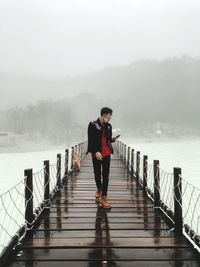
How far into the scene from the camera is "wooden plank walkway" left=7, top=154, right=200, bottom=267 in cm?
431

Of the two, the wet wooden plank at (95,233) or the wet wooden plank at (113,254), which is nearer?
the wet wooden plank at (113,254)

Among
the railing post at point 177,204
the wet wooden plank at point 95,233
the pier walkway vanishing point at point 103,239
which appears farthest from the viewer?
the railing post at point 177,204

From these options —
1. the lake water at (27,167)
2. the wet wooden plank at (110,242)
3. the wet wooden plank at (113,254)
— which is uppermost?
the wet wooden plank at (110,242)

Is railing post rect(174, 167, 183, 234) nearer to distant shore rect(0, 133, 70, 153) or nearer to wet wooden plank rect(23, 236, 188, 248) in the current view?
wet wooden plank rect(23, 236, 188, 248)

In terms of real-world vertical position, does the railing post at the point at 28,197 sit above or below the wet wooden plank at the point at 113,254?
above

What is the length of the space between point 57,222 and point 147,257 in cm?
242

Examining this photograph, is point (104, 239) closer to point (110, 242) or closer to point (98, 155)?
point (110, 242)

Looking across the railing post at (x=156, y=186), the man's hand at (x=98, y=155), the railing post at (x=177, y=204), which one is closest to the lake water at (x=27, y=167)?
the railing post at (x=177, y=204)

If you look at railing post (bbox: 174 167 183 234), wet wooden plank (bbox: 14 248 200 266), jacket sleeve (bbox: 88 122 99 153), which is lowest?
wet wooden plank (bbox: 14 248 200 266)

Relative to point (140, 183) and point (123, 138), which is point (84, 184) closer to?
point (140, 183)

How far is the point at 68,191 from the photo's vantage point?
33.7ft

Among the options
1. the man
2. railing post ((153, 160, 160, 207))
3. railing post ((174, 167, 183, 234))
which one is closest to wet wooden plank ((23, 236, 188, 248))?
railing post ((174, 167, 183, 234))

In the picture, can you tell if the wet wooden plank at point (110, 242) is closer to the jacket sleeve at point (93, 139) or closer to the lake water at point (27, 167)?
the lake water at point (27, 167)

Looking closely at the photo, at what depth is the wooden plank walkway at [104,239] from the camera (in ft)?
14.1
